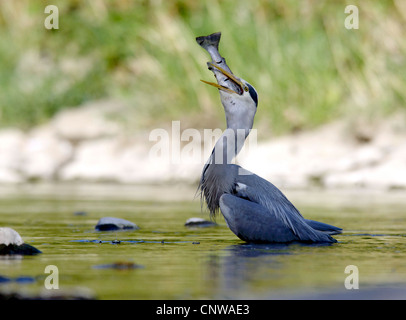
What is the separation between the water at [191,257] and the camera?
387cm

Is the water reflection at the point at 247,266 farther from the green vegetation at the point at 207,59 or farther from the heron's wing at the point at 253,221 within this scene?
the green vegetation at the point at 207,59

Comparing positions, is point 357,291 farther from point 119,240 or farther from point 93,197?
point 93,197

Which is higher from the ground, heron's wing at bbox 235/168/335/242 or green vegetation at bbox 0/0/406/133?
green vegetation at bbox 0/0/406/133

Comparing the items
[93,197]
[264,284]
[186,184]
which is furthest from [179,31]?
[264,284]

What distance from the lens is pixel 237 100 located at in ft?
20.2

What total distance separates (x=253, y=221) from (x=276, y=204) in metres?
0.23

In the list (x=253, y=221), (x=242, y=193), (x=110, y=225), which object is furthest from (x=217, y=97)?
(x=253, y=221)

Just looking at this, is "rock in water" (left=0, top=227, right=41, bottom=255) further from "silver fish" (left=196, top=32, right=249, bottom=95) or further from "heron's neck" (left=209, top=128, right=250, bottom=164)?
"silver fish" (left=196, top=32, right=249, bottom=95)

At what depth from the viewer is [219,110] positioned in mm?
14219

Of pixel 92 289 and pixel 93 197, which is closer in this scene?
pixel 92 289

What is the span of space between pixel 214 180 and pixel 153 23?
11065 millimetres

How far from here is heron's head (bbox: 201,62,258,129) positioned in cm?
613

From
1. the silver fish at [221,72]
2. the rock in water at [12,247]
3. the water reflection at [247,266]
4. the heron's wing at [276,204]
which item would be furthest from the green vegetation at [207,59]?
the rock in water at [12,247]

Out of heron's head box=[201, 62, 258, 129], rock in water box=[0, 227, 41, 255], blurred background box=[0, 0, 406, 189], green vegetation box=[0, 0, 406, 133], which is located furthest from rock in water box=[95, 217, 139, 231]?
green vegetation box=[0, 0, 406, 133]
